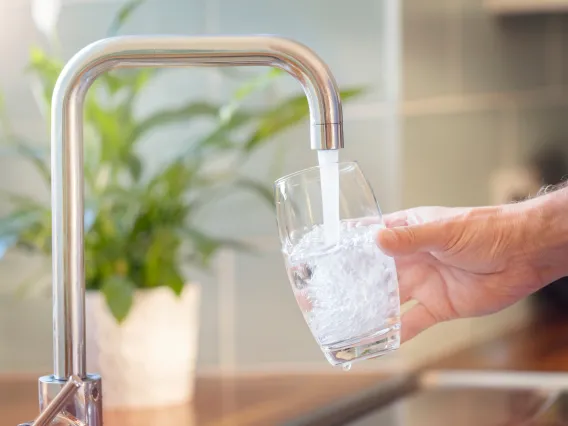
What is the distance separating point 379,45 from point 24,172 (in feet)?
2.12

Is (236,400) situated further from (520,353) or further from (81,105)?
(81,105)

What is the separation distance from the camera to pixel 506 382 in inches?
73.2

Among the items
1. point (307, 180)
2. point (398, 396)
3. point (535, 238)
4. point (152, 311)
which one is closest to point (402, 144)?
point (398, 396)

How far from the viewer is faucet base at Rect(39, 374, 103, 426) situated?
909 mm

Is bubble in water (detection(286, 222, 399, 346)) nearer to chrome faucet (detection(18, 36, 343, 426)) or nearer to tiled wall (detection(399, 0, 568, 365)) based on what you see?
chrome faucet (detection(18, 36, 343, 426))

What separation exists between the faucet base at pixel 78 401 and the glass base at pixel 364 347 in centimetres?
19

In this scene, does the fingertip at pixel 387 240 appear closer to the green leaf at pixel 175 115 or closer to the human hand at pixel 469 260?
the human hand at pixel 469 260

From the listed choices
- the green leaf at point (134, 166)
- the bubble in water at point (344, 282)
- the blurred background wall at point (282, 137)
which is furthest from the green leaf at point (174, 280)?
the bubble in water at point (344, 282)

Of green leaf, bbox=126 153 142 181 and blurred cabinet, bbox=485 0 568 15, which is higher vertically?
blurred cabinet, bbox=485 0 568 15

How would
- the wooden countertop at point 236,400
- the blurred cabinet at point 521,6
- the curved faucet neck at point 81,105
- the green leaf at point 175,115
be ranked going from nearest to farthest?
the curved faucet neck at point 81,105 < the wooden countertop at point 236,400 < the green leaf at point 175,115 < the blurred cabinet at point 521,6

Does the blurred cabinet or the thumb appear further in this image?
the blurred cabinet

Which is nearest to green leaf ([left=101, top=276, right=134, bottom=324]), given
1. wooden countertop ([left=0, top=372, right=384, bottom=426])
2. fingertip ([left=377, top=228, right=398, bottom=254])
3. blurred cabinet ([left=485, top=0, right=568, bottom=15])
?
wooden countertop ([left=0, top=372, right=384, bottom=426])

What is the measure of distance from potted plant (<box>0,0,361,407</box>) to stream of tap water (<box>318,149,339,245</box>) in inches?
26.5

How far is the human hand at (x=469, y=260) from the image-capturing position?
110cm
